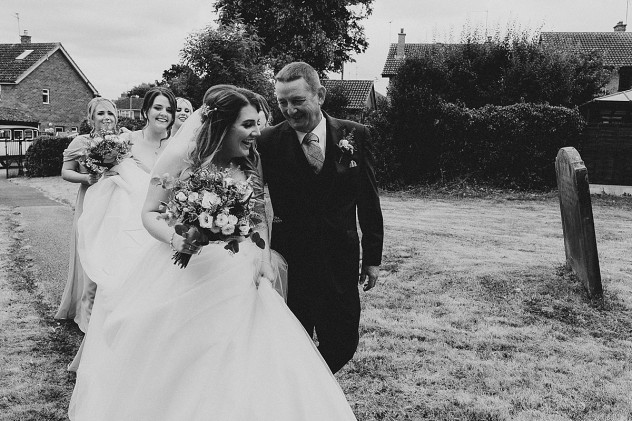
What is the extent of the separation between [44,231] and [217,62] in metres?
17.0

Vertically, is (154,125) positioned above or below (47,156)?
above

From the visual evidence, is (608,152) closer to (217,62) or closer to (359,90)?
(217,62)

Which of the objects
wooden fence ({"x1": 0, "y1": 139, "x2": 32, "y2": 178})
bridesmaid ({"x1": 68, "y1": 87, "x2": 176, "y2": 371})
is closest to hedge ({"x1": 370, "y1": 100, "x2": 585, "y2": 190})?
bridesmaid ({"x1": 68, "y1": 87, "x2": 176, "y2": 371})

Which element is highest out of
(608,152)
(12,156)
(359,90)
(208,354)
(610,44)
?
(610,44)

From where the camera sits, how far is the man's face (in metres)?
3.70

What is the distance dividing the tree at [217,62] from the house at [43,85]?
2461 centimetres

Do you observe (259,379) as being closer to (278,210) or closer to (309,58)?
(278,210)

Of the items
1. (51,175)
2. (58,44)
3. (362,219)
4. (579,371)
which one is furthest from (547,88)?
(58,44)

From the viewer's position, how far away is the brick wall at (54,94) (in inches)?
1892

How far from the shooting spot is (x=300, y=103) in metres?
3.75

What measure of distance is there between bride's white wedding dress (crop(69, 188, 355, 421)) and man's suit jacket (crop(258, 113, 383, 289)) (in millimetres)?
302

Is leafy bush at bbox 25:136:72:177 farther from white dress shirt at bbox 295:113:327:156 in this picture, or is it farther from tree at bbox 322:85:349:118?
white dress shirt at bbox 295:113:327:156

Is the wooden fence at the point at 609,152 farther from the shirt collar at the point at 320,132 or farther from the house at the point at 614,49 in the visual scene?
the shirt collar at the point at 320,132

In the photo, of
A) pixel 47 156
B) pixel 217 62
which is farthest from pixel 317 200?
pixel 47 156
